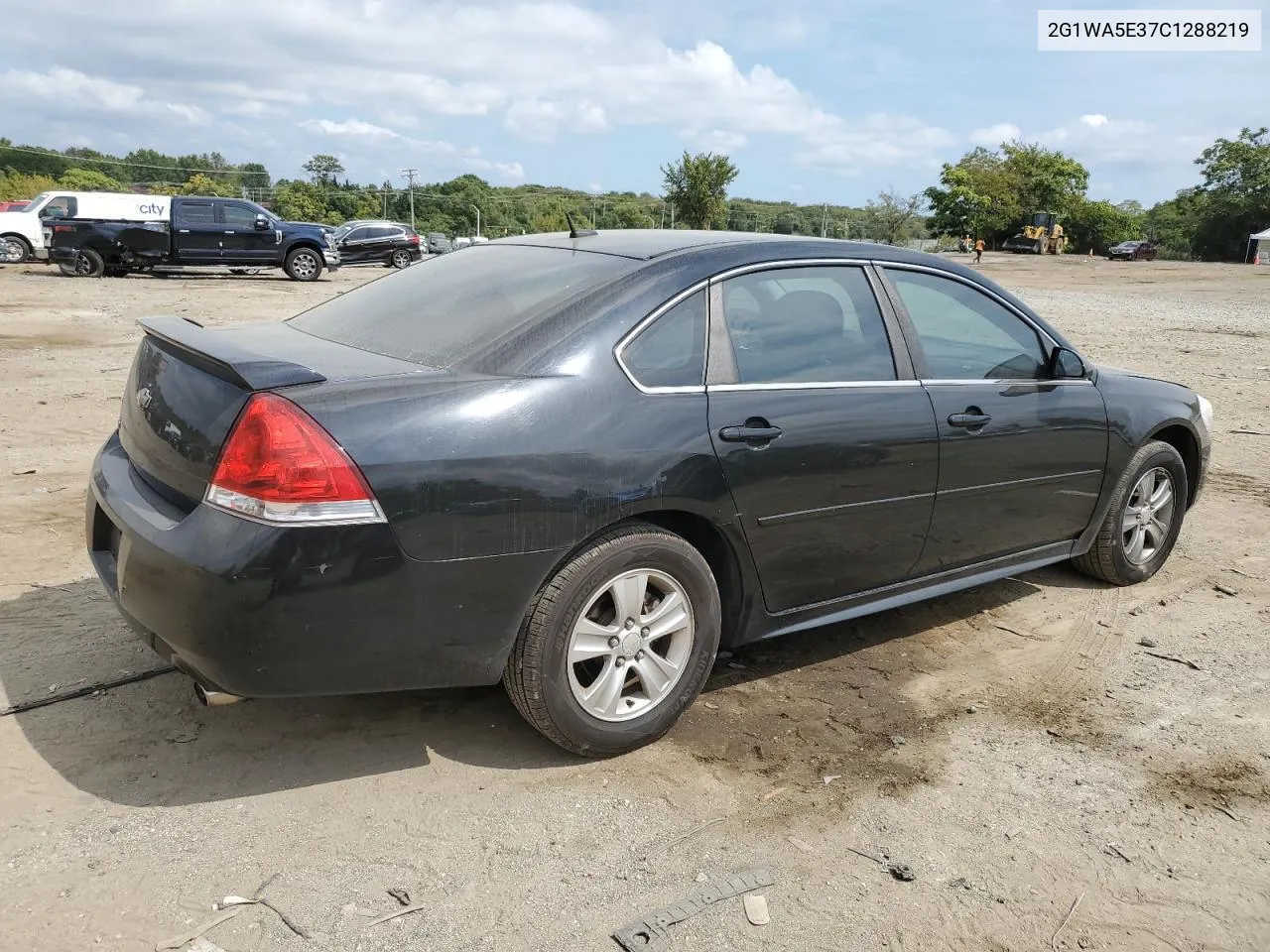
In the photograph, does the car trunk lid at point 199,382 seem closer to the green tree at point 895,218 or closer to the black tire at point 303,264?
the black tire at point 303,264

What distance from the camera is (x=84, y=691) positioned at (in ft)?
11.6

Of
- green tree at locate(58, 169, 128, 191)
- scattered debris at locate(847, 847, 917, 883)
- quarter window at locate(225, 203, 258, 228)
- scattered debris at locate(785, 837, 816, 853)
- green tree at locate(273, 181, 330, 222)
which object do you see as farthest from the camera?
green tree at locate(273, 181, 330, 222)

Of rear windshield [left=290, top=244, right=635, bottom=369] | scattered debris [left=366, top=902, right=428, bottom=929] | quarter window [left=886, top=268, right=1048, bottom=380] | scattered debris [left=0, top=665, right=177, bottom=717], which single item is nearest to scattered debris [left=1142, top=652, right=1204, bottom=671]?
quarter window [left=886, top=268, right=1048, bottom=380]

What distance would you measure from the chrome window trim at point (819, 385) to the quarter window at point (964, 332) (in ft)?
0.66

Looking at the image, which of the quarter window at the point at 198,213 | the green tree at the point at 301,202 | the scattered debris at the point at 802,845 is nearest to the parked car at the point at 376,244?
the quarter window at the point at 198,213

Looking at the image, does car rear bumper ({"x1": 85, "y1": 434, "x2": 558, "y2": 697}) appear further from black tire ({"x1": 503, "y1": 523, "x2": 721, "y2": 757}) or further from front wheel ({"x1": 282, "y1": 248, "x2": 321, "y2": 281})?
front wheel ({"x1": 282, "y1": 248, "x2": 321, "y2": 281})

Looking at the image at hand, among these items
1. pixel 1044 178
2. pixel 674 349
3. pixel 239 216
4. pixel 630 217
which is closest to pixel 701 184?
pixel 630 217

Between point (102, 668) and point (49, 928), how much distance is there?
1.43 meters

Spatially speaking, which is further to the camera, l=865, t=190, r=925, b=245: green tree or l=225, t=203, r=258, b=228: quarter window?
l=865, t=190, r=925, b=245: green tree

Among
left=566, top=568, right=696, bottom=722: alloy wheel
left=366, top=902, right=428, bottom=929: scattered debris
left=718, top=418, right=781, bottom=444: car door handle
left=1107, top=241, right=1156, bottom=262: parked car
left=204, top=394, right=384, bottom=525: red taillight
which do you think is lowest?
left=366, top=902, right=428, bottom=929: scattered debris

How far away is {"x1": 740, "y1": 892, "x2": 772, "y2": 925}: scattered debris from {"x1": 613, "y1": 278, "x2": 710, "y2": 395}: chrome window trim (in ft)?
4.84

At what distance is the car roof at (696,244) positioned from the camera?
3707 mm

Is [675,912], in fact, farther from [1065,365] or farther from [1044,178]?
[1044,178]

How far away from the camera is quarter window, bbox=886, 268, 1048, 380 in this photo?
4069 millimetres
